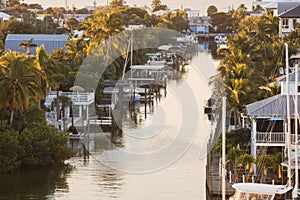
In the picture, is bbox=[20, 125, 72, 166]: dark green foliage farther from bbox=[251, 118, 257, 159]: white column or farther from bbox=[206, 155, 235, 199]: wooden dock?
bbox=[251, 118, 257, 159]: white column

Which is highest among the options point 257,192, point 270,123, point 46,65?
point 46,65

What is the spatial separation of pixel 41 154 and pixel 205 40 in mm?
133114

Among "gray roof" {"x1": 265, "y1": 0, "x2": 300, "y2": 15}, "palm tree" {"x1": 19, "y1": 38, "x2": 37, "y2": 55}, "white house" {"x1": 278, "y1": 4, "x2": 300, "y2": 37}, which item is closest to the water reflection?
"palm tree" {"x1": 19, "y1": 38, "x2": 37, "y2": 55}

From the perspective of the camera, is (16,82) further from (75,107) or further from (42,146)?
(75,107)

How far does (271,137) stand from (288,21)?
155ft

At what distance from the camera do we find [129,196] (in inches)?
1476

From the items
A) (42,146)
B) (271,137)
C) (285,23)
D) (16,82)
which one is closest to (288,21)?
(285,23)

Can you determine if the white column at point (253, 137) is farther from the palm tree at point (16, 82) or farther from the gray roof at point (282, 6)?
the gray roof at point (282, 6)

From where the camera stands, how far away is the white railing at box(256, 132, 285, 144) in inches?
1578

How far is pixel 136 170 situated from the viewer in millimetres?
43312

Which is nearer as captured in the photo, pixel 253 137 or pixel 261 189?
pixel 261 189

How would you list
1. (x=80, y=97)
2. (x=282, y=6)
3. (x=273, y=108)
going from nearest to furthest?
(x=273, y=108) → (x=80, y=97) → (x=282, y=6)

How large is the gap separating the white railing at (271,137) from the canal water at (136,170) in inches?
123

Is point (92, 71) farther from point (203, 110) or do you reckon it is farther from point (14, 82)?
point (14, 82)
